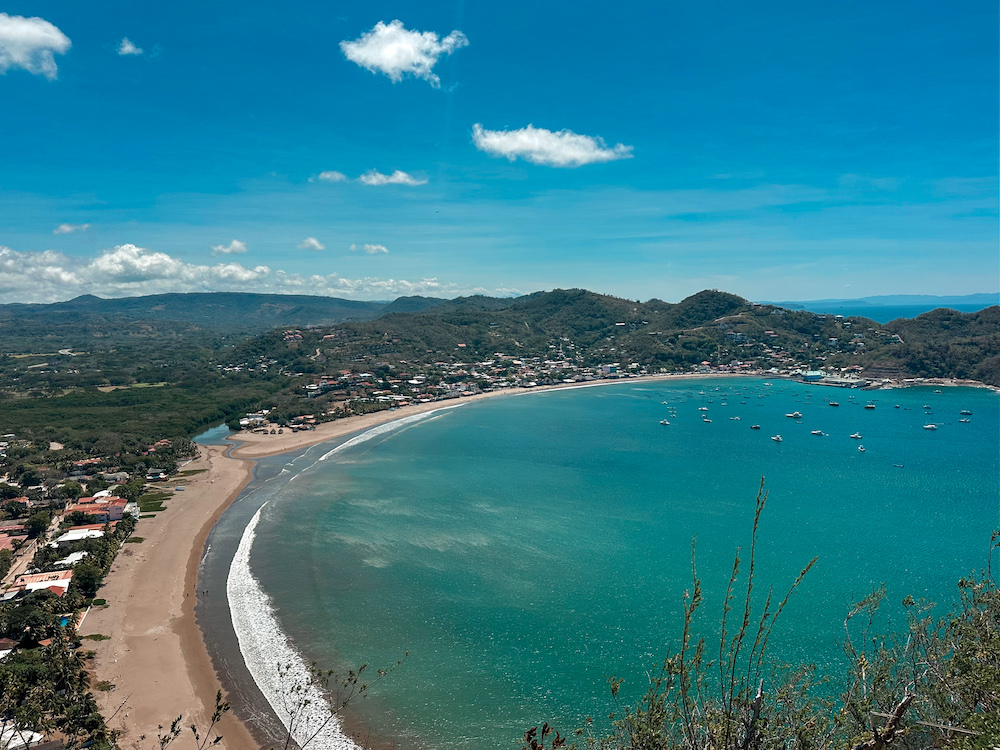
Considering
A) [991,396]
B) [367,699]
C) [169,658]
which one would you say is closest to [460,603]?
[367,699]

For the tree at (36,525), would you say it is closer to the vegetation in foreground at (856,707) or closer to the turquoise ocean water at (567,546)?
the turquoise ocean water at (567,546)

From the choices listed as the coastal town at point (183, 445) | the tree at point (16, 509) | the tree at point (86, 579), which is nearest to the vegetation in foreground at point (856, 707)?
the coastal town at point (183, 445)

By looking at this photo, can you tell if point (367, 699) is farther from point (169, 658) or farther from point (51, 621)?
point (51, 621)

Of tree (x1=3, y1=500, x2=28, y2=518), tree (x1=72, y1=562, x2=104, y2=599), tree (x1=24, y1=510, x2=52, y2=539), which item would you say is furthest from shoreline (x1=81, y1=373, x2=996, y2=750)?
tree (x1=3, y1=500, x2=28, y2=518)

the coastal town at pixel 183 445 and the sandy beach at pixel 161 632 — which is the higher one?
the coastal town at pixel 183 445

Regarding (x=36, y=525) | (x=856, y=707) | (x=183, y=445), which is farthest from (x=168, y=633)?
(x=183, y=445)

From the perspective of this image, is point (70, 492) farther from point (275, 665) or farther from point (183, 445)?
point (275, 665)

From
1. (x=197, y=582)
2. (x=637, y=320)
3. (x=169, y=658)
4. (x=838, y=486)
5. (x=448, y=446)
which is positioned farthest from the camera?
(x=637, y=320)
